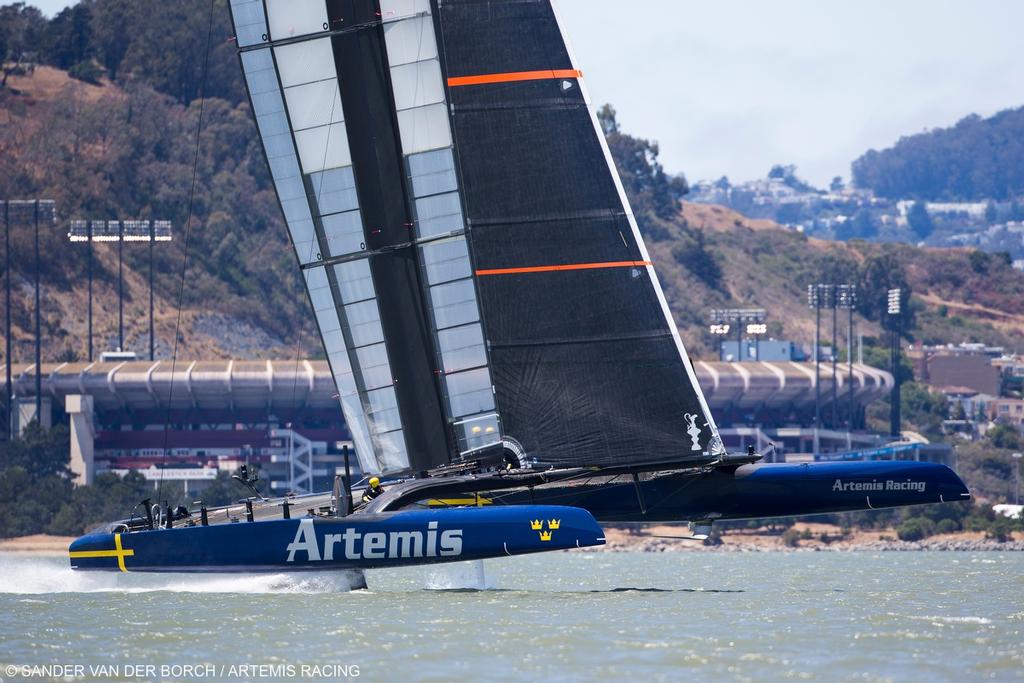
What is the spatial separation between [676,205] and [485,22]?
16338cm

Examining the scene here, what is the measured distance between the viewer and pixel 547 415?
29172 millimetres

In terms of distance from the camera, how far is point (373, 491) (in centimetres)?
2958

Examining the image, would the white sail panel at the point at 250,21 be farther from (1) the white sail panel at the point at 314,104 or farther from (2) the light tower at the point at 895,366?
(2) the light tower at the point at 895,366

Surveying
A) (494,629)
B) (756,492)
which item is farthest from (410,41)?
(494,629)

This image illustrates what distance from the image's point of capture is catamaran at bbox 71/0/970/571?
28.8 m

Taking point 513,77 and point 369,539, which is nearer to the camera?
point 369,539

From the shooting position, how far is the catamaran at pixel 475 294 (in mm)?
28766

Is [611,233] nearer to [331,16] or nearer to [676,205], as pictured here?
[331,16]

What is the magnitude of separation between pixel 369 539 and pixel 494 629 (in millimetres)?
4784

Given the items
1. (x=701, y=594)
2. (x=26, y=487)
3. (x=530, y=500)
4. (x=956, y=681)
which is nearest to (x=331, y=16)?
(x=530, y=500)

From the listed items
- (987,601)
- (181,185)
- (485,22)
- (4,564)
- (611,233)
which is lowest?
(987,601)

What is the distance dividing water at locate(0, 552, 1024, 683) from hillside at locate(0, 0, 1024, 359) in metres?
95.4

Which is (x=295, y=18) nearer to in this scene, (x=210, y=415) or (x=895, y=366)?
(x=210, y=415)

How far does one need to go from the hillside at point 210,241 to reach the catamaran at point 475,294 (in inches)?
3715
